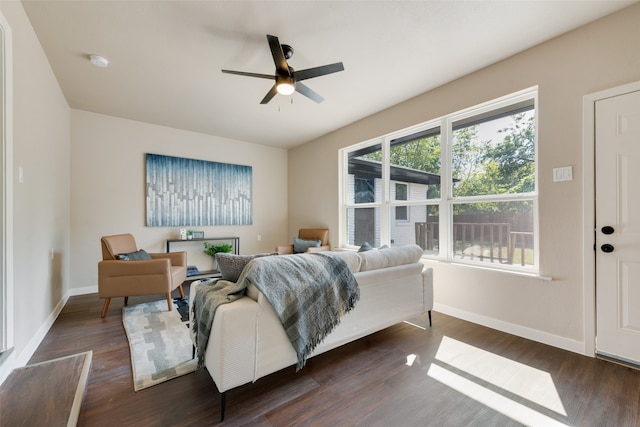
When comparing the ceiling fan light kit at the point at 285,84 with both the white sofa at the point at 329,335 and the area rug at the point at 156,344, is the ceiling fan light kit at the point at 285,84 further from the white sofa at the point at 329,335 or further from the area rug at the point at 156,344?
the area rug at the point at 156,344

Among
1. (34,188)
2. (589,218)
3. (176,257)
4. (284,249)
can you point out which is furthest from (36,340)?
(589,218)

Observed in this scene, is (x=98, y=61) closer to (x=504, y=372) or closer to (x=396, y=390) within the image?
(x=396, y=390)

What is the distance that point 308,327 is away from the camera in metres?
1.78

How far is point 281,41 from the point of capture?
7.71ft

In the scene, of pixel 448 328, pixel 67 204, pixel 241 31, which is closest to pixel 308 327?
pixel 448 328

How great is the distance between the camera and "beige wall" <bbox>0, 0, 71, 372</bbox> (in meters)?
1.94

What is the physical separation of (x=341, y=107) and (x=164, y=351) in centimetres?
346

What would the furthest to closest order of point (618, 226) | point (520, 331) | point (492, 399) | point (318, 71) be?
point (520, 331) < point (318, 71) < point (618, 226) < point (492, 399)

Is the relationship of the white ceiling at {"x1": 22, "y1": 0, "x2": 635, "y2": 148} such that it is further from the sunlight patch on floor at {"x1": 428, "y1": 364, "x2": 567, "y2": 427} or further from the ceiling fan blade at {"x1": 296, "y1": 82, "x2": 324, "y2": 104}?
the sunlight patch on floor at {"x1": 428, "y1": 364, "x2": 567, "y2": 427}

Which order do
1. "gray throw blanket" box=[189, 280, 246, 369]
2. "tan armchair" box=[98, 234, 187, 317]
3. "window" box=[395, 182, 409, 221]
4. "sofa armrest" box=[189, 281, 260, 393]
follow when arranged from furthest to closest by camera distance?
"window" box=[395, 182, 409, 221]
"tan armchair" box=[98, 234, 187, 317]
"gray throw blanket" box=[189, 280, 246, 369]
"sofa armrest" box=[189, 281, 260, 393]

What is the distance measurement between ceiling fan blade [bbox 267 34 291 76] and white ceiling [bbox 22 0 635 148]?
219mm

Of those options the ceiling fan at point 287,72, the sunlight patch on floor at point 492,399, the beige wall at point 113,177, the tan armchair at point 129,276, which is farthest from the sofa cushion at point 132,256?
the sunlight patch on floor at point 492,399

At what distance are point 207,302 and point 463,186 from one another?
289 cm

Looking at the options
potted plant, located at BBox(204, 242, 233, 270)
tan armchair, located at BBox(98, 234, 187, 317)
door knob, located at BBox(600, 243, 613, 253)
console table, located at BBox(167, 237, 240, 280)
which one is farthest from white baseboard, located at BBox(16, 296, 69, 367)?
door knob, located at BBox(600, 243, 613, 253)
